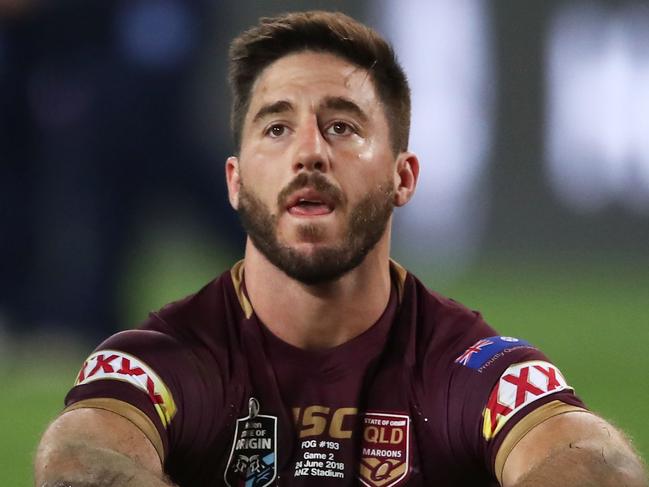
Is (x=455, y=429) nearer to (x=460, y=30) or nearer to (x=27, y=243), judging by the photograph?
(x=27, y=243)

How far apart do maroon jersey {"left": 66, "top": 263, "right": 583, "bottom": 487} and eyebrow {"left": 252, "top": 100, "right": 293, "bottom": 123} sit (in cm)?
56

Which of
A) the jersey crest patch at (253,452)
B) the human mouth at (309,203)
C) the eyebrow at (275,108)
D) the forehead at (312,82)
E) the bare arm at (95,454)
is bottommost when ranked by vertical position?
the jersey crest patch at (253,452)

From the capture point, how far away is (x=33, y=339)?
893 centimetres

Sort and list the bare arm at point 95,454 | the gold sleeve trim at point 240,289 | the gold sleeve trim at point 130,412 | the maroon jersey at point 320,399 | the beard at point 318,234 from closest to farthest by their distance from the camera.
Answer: the bare arm at point 95,454 < the gold sleeve trim at point 130,412 < the maroon jersey at point 320,399 < the beard at point 318,234 < the gold sleeve trim at point 240,289

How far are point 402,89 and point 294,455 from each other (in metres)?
1.14

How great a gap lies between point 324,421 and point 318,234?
530 millimetres

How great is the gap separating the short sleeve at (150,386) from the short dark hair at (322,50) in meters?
0.69

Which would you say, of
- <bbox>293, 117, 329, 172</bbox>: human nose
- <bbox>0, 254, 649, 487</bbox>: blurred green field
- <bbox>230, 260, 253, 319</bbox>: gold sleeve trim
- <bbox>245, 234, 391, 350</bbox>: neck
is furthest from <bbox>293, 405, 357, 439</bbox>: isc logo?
<bbox>0, 254, 649, 487</bbox>: blurred green field

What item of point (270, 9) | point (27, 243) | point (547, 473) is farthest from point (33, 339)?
point (547, 473)

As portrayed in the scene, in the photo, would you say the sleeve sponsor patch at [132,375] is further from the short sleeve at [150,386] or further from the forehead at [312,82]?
the forehead at [312,82]

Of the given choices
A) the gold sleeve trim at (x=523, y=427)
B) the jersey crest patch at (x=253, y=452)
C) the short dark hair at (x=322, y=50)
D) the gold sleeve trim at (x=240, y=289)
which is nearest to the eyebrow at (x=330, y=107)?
the short dark hair at (x=322, y=50)

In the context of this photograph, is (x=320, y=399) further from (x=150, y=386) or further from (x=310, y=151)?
(x=310, y=151)

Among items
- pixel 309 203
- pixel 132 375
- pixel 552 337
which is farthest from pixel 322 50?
pixel 552 337

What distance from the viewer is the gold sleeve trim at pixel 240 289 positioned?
4.27 metres
